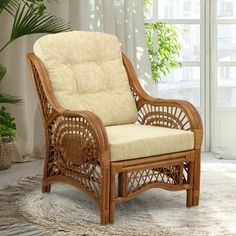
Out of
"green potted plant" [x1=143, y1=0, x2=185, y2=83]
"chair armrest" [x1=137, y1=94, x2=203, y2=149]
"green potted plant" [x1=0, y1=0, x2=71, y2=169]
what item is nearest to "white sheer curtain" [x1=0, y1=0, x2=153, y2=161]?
"green potted plant" [x1=0, y1=0, x2=71, y2=169]

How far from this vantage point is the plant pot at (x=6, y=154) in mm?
3941

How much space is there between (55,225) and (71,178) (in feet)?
1.15

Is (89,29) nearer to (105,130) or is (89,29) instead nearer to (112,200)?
(105,130)

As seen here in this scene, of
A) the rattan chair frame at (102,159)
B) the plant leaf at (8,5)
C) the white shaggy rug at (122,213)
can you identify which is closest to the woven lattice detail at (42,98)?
the rattan chair frame at (102,159)

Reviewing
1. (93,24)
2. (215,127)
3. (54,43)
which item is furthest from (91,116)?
(215,127)

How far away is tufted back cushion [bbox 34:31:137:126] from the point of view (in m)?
3.14

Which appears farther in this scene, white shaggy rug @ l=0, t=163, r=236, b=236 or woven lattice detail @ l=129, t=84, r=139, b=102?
woven lattice detail @ l=129, t=84, r=139, b=102

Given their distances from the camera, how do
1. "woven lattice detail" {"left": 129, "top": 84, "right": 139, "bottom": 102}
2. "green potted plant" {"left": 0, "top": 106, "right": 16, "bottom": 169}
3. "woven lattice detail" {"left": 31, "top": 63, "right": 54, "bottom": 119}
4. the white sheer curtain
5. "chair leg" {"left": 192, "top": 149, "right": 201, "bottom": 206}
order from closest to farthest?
"chair leg" {"left": 192, "top": 149, "right": 201, "bottom": 206}, "woven lattice detail" {"left": 31, "top": 63, "right": 54, "bottom": 119}, "woven lattice detail" {"left": 129, "top": 84, "right": 139, "bottom": 102}, "green potted plant" {"left": 0, "top": 106, "right": 16, "bottom": 169}, the white sheer curtain

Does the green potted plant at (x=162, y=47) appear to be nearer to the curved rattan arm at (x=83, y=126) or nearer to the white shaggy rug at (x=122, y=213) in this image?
the white shaggy rug at (x=122, y=213)

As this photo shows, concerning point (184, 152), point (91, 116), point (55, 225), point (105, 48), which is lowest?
point (55, 225)

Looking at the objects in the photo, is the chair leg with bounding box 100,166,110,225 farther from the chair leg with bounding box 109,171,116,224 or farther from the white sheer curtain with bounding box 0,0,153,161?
the white sheer curtain with bounding box 0,0,153,161

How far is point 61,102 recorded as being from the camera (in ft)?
10.1

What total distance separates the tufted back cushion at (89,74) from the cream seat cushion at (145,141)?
0.23 meters

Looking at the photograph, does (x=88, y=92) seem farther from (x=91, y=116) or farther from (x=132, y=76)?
(x=91, y=116)
